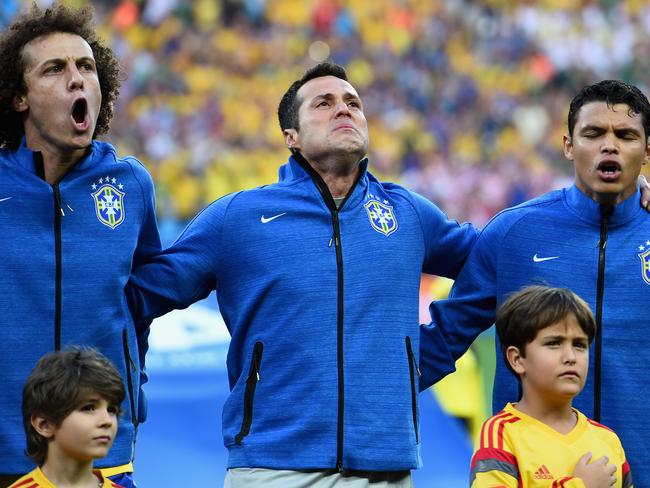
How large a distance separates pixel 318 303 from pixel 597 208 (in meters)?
0.97

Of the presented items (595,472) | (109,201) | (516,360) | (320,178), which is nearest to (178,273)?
(109,201)

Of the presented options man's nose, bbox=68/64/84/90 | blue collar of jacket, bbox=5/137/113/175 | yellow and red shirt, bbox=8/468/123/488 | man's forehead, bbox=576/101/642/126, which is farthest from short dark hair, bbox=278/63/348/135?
yellow and red shirt, bbox=8/468/123/488

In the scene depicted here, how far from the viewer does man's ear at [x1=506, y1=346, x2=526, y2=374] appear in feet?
12.0

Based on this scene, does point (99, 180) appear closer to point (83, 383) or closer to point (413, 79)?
point (83, 383)

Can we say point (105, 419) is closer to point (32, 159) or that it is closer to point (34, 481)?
point (34, 481)

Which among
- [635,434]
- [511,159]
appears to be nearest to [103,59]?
[635,434]

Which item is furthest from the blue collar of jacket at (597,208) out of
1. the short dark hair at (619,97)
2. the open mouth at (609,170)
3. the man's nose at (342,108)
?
the man's nose at (342,108)

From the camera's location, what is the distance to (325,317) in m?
3.83

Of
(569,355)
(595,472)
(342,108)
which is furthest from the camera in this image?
(342,108)

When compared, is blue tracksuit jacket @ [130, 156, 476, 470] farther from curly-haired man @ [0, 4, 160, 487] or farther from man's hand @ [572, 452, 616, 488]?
man's hand @ [572, 452, 616, 488]

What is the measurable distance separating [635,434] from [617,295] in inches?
17.3

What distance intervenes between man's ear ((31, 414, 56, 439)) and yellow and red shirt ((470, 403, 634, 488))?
1.20 metres

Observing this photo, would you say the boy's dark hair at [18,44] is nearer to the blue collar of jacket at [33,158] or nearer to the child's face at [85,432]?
the blue collar of jacket at [33,158]

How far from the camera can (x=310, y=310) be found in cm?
384
